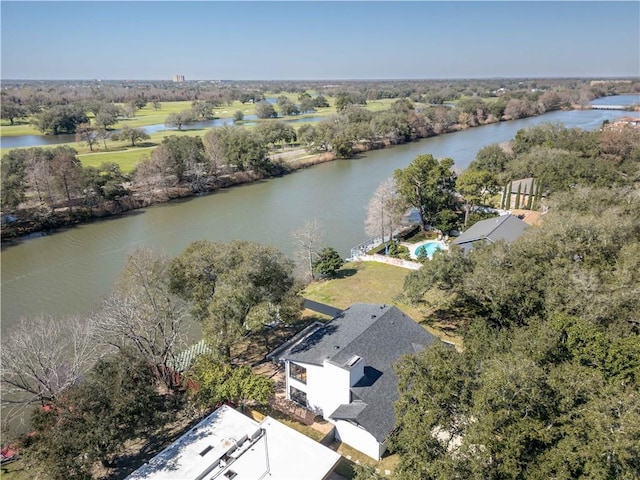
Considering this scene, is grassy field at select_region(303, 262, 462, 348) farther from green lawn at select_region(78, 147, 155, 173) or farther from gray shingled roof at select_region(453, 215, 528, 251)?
green lawn at select_region(78, 147, 155, 173)

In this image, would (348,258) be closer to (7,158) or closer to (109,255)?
(109,255)

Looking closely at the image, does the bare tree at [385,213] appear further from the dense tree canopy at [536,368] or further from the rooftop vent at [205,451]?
the rooftop vent at [205,451]

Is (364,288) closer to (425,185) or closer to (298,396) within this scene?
(298,396)

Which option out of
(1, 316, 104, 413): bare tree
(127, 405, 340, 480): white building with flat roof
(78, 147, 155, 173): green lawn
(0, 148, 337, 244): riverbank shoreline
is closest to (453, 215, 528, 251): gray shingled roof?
(127, 405, 340, 480): white building with flat roof

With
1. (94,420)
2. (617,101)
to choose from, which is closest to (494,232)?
(94,420)

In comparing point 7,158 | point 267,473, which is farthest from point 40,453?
point 7,158

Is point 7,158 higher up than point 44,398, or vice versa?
point 7,158
